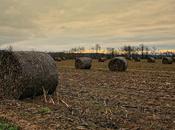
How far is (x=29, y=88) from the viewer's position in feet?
42.5

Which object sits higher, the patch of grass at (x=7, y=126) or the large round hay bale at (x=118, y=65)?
the large round hay bale at (x=118, y=65)

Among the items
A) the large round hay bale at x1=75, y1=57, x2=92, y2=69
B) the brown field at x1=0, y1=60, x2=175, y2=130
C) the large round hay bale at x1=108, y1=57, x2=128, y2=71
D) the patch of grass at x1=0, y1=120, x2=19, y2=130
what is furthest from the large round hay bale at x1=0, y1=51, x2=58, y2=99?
the large round hay bale at x1=75, y1=57, x2=92, y2=69

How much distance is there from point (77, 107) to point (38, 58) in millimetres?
3412

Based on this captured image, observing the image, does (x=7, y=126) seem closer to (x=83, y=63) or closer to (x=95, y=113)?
(x=95, y=113)

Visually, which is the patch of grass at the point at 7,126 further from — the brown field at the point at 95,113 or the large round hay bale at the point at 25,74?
the large round hay bale at the point at 25,74

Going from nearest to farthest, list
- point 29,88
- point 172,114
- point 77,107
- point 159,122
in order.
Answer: point 159,122 → point 172,114 → point 77,107 → point 29,88

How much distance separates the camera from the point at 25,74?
1291 cm

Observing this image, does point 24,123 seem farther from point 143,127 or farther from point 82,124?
point 143,127

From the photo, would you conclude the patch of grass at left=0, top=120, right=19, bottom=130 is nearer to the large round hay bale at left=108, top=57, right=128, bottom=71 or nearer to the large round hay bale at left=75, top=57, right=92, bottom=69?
the large round hay bale at left=108, top=57, right=128, bottom=71

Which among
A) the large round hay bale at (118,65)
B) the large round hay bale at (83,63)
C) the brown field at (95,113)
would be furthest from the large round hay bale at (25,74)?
the large round hay bale at (83,63)

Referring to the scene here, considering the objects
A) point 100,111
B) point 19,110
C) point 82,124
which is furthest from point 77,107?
point 82,124

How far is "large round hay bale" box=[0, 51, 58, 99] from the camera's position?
1288cm

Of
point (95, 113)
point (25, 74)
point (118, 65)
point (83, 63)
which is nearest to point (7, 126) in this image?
point (95, 113)

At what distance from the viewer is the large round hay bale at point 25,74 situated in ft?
42.3
